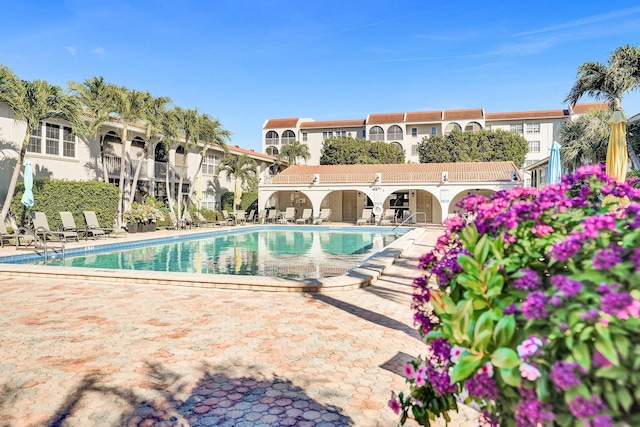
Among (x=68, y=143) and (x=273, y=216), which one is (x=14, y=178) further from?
(x=273, y=216)

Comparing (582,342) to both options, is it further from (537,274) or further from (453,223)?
Answer: (453,223)

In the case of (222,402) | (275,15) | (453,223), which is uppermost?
(275,15)

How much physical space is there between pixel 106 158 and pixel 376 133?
3957 cm

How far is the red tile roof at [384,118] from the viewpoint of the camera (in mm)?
56531

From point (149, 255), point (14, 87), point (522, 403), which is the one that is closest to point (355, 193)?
point (149, 255)

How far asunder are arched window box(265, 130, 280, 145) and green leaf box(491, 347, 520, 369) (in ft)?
203

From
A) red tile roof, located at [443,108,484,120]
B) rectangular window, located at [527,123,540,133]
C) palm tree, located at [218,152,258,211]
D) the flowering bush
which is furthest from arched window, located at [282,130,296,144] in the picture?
the flowering bush

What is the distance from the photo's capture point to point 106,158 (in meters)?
23.8

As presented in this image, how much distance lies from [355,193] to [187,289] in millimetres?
26255

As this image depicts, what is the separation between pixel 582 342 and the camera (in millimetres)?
1242

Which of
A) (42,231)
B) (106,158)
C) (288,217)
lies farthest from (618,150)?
(106,158)

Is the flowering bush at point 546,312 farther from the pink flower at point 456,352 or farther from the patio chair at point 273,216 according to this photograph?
the patio chair at point 273,216

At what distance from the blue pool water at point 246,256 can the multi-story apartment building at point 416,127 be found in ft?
124

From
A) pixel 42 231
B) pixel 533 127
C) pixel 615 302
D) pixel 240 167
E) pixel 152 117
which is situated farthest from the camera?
pixel 533 127
